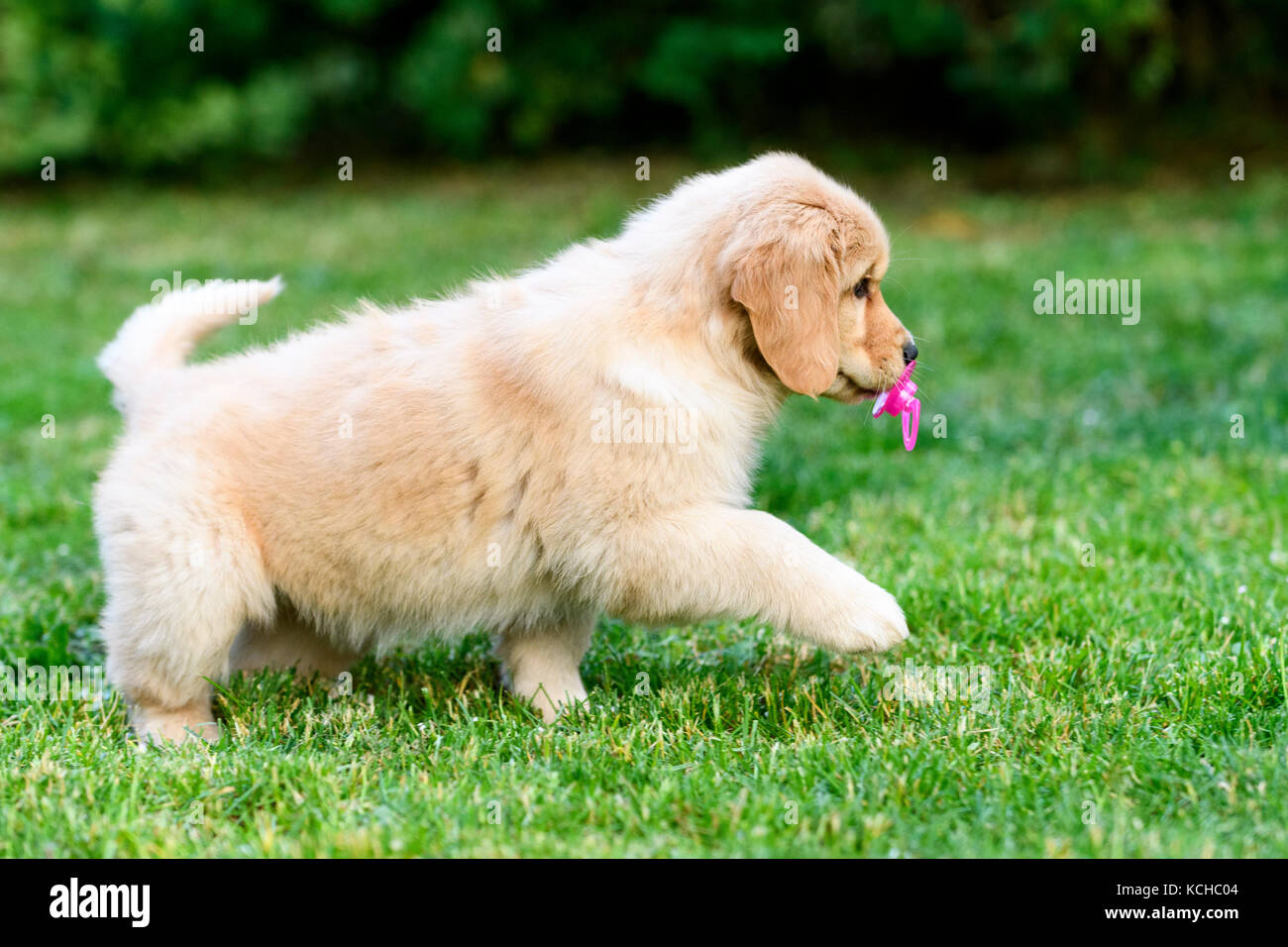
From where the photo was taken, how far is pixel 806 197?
144 inches

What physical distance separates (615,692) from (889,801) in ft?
3.52

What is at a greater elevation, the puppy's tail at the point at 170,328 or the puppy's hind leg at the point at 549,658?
the puppy's tail at the point at 170,328

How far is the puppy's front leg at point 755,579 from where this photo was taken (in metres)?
3.41

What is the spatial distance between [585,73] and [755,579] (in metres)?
11.9

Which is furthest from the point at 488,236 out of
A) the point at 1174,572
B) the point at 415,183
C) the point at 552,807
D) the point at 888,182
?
the point at 552,807

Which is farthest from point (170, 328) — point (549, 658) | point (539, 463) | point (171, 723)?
point (549, 658)

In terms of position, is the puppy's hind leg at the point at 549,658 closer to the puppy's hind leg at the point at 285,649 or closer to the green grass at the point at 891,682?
the green grass at the point at 891,682

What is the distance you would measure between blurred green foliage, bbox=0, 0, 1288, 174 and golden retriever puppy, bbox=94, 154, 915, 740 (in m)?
9.95

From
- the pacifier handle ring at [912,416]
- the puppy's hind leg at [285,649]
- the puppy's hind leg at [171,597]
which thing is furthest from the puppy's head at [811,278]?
the puppy's hind leg at [285,649]

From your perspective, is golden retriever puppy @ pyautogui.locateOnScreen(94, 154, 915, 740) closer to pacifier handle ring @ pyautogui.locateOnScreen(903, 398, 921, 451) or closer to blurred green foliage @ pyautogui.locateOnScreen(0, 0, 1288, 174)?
pacifier handle ring @ pyautogui.locateOnScreen(903, 398, 921, 451)

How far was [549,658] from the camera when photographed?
397 centimetres

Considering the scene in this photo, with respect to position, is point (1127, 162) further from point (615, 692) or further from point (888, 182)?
point (615, 692)

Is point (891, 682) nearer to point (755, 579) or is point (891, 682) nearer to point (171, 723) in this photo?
point (755, 579)

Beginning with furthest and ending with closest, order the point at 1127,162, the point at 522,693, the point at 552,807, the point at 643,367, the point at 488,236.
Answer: the point at 1127,162
the point at 488,236
the point at 522,693
the point at 643,367
the point at 552,807
